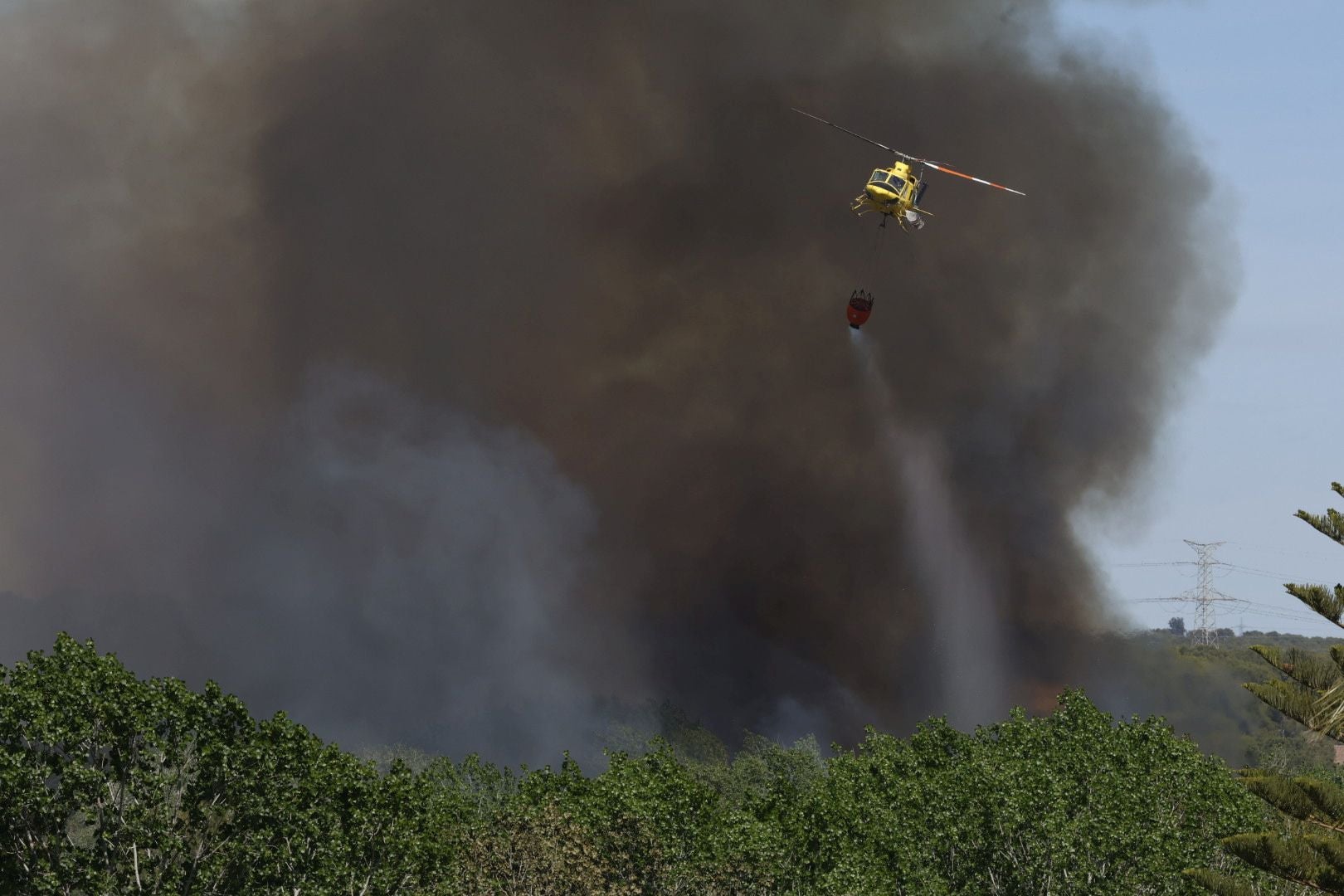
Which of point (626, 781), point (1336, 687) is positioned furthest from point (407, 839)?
point (1336, 687)

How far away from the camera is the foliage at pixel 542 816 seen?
36625mm

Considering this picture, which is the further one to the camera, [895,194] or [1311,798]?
[895,194]

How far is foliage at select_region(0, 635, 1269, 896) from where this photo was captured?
36.6 meters

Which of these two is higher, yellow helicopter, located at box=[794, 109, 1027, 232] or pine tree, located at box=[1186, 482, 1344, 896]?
yellow helicopter, located at box=[794, 109, 1027, 232]

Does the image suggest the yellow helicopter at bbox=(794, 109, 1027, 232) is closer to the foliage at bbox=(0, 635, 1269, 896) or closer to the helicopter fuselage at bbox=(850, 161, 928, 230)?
the helicopter fuselage at bbox=(850, 161, 928, 230)

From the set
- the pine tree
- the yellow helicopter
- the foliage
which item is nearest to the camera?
the pine tree

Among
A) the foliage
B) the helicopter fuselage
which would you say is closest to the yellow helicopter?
the helicopter fuselage

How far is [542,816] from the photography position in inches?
1752

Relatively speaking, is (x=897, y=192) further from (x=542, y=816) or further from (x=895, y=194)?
(x=542, y=816)

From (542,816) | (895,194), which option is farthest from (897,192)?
(542,816)

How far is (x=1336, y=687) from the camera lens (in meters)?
27.9

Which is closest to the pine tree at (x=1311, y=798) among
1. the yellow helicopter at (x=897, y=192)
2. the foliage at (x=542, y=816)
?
the foliage at (x=542, y=816)

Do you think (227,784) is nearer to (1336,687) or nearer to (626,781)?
(626,781)

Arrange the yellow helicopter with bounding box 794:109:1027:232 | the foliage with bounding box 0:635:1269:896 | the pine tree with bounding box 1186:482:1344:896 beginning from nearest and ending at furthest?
the pine tree with bounding box 1186:482:1344:896 < the foliage with bounding box 0:635:1269:896 < the yellow helicopter with bounding box 794:109:1027:232
